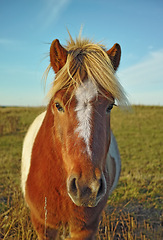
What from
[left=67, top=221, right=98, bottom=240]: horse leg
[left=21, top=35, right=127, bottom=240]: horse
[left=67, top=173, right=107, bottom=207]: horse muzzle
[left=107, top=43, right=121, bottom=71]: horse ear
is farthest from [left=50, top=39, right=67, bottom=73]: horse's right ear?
[left=67, top=221, right=98, bottom=240]: horse leg

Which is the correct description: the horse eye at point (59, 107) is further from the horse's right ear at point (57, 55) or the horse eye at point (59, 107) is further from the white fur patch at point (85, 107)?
the horse's right ear at point (57, 55)

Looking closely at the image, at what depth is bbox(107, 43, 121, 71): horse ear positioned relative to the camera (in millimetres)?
2160

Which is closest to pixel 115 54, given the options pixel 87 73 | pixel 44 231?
pixel 87 73

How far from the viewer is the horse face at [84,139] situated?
4.66 ft

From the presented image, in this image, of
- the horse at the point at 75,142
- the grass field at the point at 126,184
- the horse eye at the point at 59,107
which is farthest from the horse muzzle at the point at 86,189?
the grass field at the point at 126,184

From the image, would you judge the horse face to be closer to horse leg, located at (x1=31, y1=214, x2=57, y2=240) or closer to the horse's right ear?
the horse's right ear

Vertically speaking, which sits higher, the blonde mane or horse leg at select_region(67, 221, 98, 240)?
the blonde mane

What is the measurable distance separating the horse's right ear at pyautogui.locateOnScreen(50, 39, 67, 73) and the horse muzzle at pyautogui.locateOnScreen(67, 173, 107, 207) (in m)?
1.18

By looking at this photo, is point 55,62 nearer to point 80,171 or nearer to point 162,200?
point 80,171

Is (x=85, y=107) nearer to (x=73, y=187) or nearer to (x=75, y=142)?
(x=75, y=142)

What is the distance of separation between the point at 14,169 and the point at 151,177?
4.48 metres

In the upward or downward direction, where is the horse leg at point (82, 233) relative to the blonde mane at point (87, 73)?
downward

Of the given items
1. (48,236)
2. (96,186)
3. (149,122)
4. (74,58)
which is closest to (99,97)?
(74,58)

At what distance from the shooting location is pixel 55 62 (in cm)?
205
